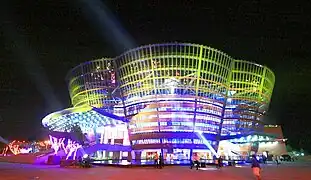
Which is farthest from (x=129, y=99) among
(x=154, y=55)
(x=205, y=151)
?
(x=205, y=151)

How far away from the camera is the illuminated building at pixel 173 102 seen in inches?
2904

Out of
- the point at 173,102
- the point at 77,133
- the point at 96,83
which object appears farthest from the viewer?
the point at 96,83

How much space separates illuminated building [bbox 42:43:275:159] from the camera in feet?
242

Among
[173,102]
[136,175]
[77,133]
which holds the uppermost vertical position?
[173,102]

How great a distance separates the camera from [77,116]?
71.9m

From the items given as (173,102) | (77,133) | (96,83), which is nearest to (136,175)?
(173,102)

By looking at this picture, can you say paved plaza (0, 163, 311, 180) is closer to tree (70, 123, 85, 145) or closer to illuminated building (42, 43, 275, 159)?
illuminated building (42, 43, 275, 159)

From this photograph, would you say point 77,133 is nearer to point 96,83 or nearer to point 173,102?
point 96,83

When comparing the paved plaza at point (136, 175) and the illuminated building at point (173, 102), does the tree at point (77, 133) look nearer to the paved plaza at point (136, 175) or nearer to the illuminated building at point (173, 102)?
the illuminated building at point (173, 102)

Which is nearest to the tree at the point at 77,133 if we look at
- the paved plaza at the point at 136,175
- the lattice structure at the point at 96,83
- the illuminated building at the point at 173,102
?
the illuminated building at the point at 173,102

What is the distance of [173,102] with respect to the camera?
73.9 meters

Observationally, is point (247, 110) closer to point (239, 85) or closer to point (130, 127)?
point (239, 85)

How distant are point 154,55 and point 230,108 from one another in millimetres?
A: 23994

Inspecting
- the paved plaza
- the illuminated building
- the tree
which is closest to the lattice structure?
the illuminated building
